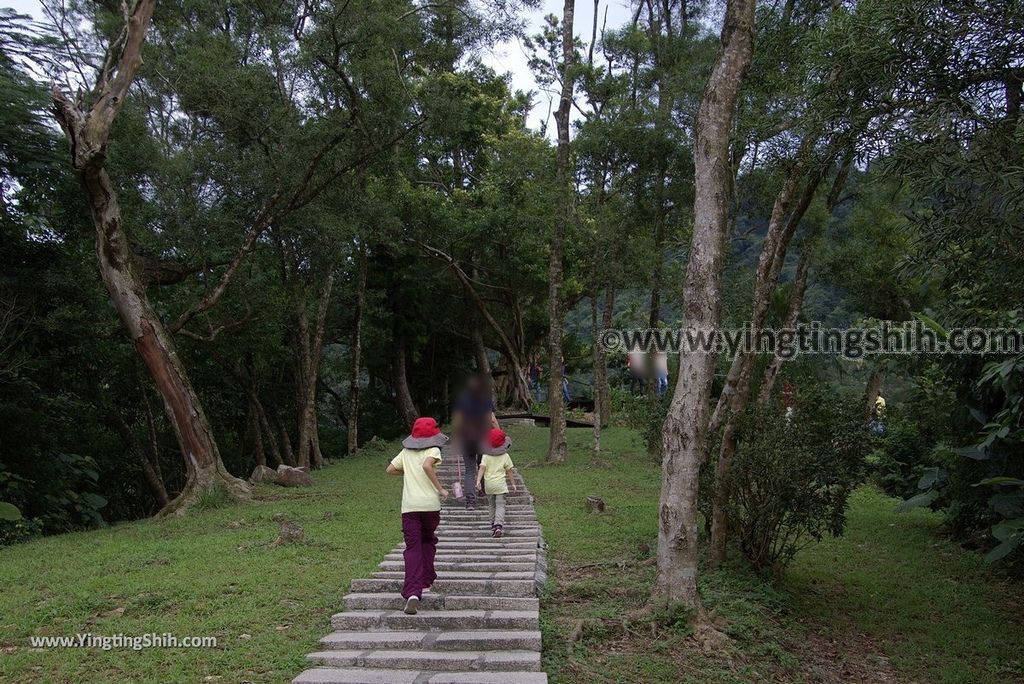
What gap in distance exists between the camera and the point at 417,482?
584 cm

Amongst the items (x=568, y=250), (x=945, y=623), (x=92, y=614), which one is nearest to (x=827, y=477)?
(x=945, y=623)

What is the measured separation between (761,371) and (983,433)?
2.55 metres

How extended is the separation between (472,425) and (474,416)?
12 centimetres

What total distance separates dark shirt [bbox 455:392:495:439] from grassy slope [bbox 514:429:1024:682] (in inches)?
60.1

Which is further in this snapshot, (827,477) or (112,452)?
(112,452)

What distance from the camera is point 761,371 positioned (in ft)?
32.2

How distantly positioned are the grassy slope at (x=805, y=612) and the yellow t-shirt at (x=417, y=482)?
1291 mm

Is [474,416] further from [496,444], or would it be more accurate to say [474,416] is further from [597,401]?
[597,401]

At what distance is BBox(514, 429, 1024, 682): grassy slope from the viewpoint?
536cm

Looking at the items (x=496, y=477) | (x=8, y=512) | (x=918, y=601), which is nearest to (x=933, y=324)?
(x=918, y=601)

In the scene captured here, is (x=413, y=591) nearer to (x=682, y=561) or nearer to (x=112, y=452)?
(x=682, y=561)

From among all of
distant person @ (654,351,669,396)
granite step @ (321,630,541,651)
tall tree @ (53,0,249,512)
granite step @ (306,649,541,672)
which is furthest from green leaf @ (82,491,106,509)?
distant person @ (654,351,669,396)

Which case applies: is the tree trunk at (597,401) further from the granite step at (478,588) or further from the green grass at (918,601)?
the granite step at (478,588)

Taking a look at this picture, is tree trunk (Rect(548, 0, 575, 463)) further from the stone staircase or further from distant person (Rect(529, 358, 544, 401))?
distant person (Rect(529, 358, 544, 401))
